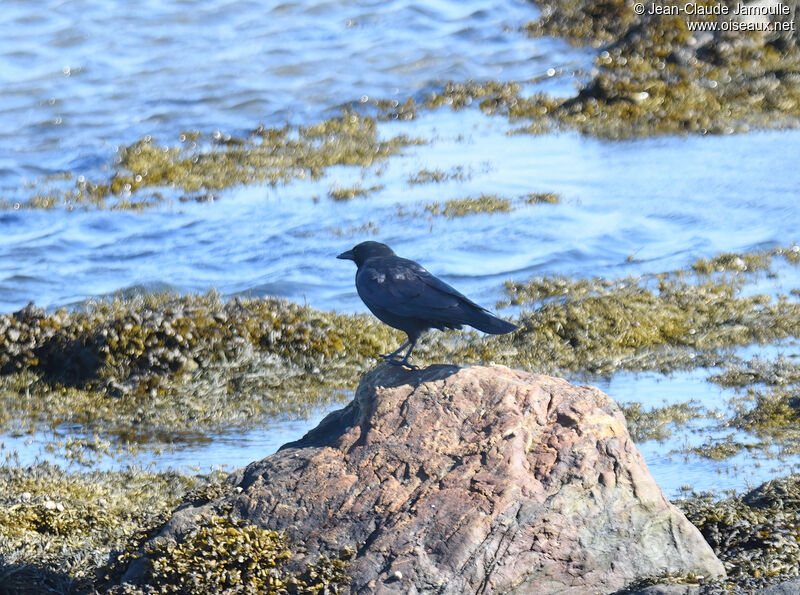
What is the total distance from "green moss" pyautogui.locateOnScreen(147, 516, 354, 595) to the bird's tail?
4.25 feet

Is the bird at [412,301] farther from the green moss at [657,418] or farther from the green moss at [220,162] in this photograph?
the green moss at [220,162]

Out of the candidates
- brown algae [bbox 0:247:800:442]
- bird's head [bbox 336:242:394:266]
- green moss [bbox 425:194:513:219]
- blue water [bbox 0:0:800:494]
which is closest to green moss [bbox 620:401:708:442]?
blue water [bbox 0:0:800:494]

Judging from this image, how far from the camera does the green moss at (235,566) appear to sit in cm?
495

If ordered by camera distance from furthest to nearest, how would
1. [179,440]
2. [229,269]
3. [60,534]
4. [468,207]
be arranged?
[468,207], [229,269], [179,440], [60,534]

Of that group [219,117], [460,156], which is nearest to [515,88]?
[460,156]

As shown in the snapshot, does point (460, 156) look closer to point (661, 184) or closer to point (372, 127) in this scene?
point (372, 127)

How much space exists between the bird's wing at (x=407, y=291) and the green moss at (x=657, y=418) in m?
2.77

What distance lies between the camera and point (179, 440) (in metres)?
8.72

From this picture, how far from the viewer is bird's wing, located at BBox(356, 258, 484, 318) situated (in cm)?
582

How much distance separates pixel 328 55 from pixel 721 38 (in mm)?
7598

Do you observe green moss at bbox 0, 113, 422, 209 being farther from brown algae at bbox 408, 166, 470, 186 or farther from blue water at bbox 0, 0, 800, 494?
brown algae at bbox 408, 166, 470, 186

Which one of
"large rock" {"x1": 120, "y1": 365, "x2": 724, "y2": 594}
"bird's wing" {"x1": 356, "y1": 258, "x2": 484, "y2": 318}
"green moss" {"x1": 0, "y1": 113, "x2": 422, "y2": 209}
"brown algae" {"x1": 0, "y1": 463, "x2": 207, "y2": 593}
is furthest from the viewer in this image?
"green moss" {"x1": 0, "y1": 113, "x2": 422, "y2": 209}

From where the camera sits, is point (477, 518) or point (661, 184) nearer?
point (477, 518)

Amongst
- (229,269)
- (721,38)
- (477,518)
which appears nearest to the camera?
(477,518)
